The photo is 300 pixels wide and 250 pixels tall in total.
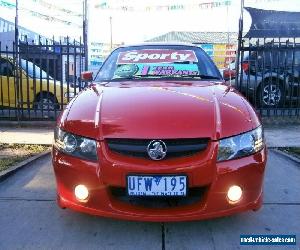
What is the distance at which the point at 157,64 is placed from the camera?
4.72m

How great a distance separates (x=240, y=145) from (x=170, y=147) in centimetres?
53

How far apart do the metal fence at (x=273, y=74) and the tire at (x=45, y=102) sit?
11.9 feet

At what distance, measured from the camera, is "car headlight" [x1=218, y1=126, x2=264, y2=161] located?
3082 millimetres

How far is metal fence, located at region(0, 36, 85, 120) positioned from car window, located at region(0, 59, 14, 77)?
0.07ft

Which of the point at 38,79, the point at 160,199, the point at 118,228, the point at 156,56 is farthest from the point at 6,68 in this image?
the point at 160,199

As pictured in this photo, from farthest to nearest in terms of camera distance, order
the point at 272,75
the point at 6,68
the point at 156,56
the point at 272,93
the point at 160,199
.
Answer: the point at 272,93, the point at 6,68, the point at 272,75, the point at 156,56, the point at 160,199

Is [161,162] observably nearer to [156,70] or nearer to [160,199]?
[160,199]

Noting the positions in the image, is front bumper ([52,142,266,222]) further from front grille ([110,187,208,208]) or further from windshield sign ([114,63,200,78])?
windshield sign ([114,63,200,78])

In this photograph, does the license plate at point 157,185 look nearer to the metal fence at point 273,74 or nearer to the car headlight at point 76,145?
the car headlight at point 76,145

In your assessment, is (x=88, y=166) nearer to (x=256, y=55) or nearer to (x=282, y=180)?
(x=282, y=180)

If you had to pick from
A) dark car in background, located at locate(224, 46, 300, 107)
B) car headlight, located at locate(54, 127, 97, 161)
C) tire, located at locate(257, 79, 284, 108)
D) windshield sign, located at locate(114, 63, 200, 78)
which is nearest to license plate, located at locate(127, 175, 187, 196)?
car headlight, located at locate(54, 127, 97, 161)

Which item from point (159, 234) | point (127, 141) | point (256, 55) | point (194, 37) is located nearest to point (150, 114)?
point (127, 141)

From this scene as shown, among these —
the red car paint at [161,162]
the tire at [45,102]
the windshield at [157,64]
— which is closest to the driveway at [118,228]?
the red car paint at [161,162]

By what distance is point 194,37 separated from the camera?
108 ft
